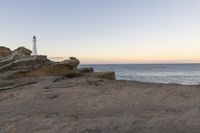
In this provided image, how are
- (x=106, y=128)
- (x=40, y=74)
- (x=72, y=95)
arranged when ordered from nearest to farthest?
1. (x=106, y=128)
2. (x=72, y=95)
3. (x=40, y=74)

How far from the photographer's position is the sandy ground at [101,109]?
6.48 meters

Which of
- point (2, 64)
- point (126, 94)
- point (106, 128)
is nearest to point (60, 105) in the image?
point (126, 94)

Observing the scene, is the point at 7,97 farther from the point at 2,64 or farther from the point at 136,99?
the point at 2,64

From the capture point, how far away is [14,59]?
54.6 feet

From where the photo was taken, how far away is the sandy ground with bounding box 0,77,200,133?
6.48 m

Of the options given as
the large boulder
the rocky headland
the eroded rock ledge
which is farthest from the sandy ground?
the large boulder

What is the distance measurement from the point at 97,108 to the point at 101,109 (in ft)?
0.41

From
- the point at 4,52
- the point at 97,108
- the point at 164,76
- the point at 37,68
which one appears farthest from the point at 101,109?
the point at 164,76

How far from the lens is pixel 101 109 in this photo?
7.72 metres

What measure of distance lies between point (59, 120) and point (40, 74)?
820 cm

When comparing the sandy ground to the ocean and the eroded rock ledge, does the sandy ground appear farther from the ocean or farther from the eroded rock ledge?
the ocean

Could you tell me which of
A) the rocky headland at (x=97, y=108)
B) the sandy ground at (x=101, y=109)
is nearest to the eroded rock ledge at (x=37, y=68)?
the rocky headland at (x=97, y=108)

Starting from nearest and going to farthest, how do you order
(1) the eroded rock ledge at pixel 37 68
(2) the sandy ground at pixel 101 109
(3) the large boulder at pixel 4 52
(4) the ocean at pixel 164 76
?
1. (2) the sandy ground at pixel 101 109
2. (1) the eroded rock ledge at pixel 37 68
3. (3) the large boulder at pixel 4 52
4. (4) the ocean at pixel 164 76

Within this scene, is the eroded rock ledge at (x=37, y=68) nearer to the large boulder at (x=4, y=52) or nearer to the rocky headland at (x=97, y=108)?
the rocky headland at (x=97, y=108)
